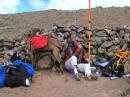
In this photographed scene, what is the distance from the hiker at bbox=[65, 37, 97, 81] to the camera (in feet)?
45.9

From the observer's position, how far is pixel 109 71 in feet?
46.5

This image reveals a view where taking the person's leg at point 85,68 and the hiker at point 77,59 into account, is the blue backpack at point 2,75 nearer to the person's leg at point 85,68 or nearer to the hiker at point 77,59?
the hiker at point 77,59

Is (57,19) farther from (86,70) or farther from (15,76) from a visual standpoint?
(15,76)

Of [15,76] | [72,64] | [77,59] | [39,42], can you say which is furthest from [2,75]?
[77,59]

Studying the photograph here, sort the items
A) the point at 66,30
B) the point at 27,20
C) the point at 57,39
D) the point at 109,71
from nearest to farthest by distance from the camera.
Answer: the point at 109,71
the point at 57,39
the point at 66,30
the point at 27,20

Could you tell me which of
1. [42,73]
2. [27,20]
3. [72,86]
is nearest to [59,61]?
[42,73]

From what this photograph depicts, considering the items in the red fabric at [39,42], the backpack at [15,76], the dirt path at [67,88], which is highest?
the red fabric at [39,42]

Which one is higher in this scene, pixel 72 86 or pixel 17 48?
pixel 17 48

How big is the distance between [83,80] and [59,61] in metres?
1.38

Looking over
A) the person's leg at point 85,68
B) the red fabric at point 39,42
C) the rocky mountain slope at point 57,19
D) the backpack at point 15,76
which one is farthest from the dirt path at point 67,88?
the rocky mountain slope at point 57,19

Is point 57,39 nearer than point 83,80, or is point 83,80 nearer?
Answer: point 83,80

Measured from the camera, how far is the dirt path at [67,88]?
40.5ft

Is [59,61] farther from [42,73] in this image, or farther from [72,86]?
[72,86]

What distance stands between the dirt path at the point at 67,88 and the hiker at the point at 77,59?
357 millimetres
